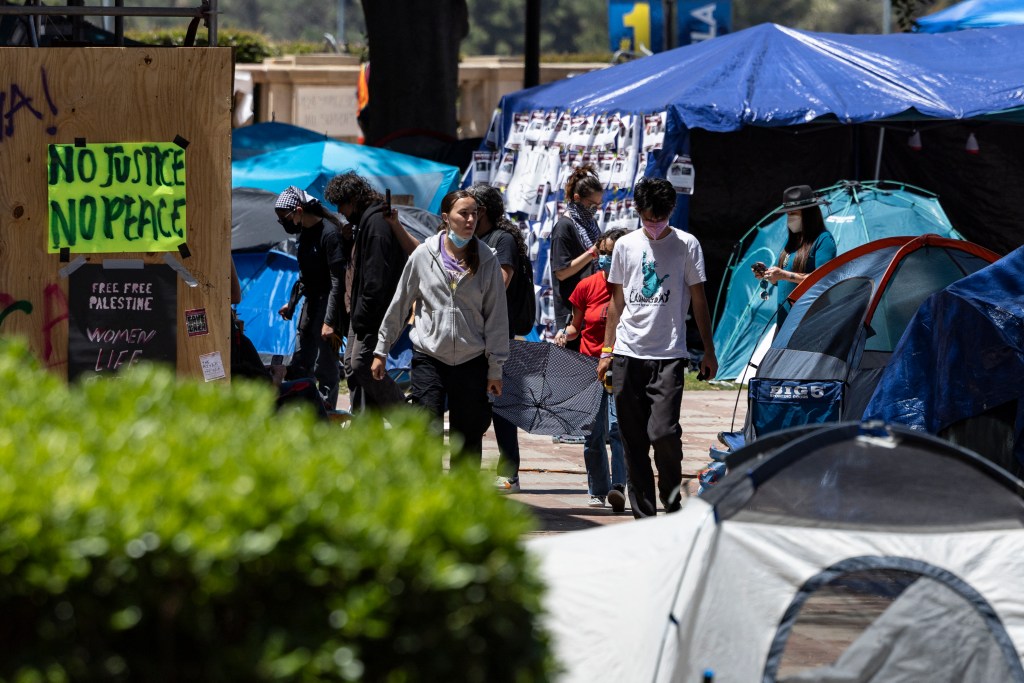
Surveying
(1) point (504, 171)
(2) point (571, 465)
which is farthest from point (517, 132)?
(2) point (571, 465)

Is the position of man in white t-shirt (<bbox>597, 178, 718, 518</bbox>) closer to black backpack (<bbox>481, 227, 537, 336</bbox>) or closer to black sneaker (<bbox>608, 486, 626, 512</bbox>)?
black sneaker (<bbox>608, 486, 626, 512</bbox>)

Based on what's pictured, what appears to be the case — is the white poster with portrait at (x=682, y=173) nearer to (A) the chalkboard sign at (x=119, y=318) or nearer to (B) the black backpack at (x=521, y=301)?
(B) the black backpack at (x=521, y=301)

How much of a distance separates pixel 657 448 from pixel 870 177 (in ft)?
31.9

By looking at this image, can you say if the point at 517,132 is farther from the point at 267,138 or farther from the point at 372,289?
the point at 372,289

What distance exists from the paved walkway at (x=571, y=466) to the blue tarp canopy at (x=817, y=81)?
9.35ft

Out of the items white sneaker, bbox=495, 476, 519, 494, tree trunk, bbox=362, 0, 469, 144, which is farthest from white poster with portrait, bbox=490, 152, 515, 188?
white sneaker, bbox=495, 476, 519, 494

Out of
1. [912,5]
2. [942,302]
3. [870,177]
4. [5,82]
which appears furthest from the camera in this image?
[912,5]

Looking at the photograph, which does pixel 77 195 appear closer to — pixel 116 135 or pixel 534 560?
pixel 116 135

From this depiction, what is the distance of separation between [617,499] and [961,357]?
7.04 feet

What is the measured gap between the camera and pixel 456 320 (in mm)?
7477

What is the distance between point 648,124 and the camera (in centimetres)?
1463

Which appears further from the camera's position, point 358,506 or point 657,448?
point 657,448

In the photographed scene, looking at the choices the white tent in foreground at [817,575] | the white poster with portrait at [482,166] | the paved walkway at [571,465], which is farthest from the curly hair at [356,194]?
the white poster with portrait at [482,166]

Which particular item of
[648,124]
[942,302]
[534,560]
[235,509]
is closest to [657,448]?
[942,302]
